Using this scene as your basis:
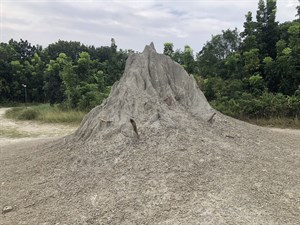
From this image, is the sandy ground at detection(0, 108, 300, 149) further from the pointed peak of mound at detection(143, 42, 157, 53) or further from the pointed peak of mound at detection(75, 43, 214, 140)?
the pointed peak of mound at detection(143, 42, 157, 53)

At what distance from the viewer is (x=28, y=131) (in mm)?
12133

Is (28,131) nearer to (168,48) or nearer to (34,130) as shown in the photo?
(34,130)

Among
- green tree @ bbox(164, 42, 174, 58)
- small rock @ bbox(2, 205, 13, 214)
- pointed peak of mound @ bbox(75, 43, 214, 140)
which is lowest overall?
small rock @ bbox(2, 205, 13, 214)

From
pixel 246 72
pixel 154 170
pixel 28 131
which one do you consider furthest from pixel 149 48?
pixel 246 72

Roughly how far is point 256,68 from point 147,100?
29.1 ft

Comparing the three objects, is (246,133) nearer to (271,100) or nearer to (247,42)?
(271,100)

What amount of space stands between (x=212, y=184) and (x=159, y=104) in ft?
7.34

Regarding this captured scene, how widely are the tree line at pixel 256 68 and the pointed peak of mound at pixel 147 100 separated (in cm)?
489

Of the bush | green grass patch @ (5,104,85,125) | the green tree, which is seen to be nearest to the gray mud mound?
green grass patch @ (5,104,85,125)

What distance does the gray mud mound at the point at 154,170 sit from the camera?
12.7 ft

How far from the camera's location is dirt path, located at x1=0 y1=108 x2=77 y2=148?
10.7 m

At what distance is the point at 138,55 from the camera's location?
291 inches

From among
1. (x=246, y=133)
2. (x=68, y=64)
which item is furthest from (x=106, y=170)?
(x=68, y=64)

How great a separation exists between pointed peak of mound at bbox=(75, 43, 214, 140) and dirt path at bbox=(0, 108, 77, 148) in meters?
4.55
